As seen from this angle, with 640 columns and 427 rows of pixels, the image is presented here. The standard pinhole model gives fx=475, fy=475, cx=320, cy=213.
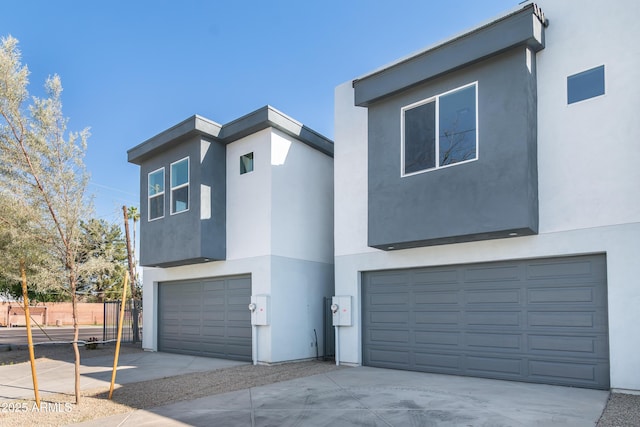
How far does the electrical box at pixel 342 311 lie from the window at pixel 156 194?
6044 millimetres

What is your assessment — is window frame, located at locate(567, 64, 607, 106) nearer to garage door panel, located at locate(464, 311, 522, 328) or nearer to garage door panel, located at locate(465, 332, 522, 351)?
garage door panel, located at locate(464, 311, 522, 328)

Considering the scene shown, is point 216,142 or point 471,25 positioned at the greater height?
point 471,25

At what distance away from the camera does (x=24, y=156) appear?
22.5ft

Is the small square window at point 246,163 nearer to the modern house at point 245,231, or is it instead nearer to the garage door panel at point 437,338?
the modern house at point 245,231

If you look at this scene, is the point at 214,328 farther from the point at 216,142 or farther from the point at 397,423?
the point at 397,423

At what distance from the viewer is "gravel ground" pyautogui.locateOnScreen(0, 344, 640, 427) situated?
6197 millimetres

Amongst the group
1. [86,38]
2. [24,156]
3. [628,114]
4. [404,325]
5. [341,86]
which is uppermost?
[86,38]

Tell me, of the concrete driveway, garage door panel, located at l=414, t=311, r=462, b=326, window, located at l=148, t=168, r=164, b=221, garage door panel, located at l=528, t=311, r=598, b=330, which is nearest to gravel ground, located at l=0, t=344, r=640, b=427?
the concrete driveway

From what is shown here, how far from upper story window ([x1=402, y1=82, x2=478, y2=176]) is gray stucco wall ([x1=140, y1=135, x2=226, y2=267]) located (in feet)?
18.0

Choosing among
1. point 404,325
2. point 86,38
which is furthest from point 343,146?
point 86,38

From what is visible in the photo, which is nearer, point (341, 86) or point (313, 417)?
point (313, 417)

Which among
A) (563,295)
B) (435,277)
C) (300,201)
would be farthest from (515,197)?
(300,201)

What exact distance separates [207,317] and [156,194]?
12.9ft

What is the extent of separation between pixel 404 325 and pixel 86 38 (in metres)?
11.2
